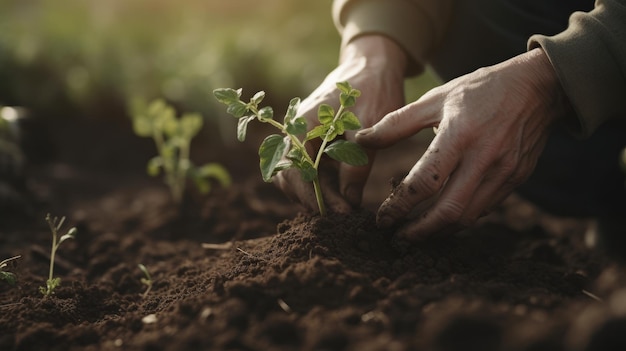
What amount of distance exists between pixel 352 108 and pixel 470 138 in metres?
0.50

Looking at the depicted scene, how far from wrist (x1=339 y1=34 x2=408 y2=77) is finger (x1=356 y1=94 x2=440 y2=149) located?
1.47 feet

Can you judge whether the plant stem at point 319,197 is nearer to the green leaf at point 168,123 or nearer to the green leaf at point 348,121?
the green leaf at point 348,121

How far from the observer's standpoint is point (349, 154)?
1.82 metres

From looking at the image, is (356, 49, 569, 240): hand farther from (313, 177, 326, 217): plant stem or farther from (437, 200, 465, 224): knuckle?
(313, 177, 326, 217): plant stem

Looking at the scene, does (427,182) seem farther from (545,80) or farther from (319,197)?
(545,80)

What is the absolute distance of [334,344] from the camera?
1.26 meters

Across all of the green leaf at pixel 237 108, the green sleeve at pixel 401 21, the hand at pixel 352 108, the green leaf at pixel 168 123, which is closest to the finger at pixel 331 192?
the hand at pixel 352 108

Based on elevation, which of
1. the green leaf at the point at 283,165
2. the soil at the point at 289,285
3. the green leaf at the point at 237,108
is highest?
the green leaf at the point at 237,108

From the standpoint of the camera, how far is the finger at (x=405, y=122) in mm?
1852

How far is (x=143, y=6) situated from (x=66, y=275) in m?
5.10

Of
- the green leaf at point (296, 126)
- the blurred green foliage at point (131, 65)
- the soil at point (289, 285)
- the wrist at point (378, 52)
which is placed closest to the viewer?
the soil at point (289, 285)

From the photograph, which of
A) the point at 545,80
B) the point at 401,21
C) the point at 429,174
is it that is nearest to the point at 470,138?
the point at 429,174

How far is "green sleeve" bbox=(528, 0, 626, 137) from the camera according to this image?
185cm

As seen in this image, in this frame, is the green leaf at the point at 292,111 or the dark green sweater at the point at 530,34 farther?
the dark green sweater at the point at 530,34
